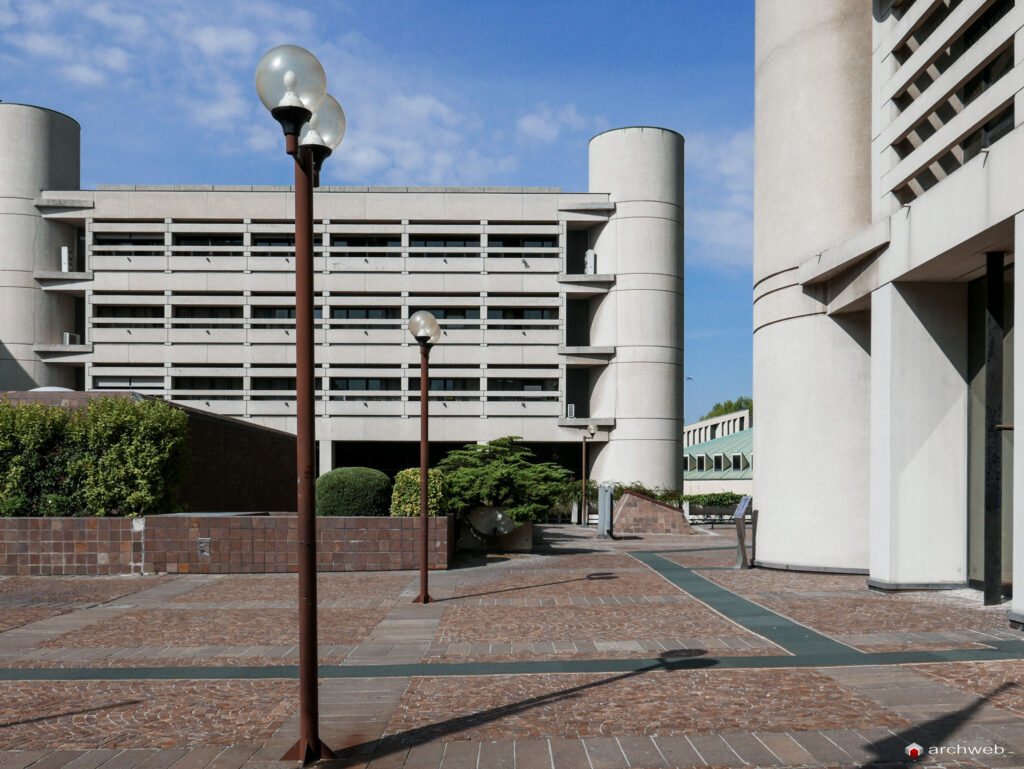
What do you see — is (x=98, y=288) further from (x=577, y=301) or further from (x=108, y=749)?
(x=108, y=749)

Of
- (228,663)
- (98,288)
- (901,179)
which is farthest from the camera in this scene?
(98,288)

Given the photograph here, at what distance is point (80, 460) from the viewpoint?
710 inches

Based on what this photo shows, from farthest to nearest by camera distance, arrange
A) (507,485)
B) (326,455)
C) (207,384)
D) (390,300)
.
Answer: (207,384)
(390,300)
(326,455)
(507,485)

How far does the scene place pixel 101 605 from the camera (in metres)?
12.9

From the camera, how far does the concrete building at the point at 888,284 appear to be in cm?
1180

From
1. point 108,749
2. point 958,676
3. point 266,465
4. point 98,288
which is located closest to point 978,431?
point 958,676

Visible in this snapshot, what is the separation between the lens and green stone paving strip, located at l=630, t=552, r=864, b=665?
9.05 m

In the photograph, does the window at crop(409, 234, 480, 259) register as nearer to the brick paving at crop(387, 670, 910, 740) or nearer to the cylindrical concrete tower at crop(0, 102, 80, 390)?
the cylindrical concrete tower at crop(0, 102, 80, 390)

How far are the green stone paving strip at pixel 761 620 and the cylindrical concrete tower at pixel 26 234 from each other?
135 ft

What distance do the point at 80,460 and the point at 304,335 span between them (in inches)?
566

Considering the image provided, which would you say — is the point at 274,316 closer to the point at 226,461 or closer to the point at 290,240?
the point at 290,240

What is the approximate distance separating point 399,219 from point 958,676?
4359cm

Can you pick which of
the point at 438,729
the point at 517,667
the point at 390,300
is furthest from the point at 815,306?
the point at 390,300

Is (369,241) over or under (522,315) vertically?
over
